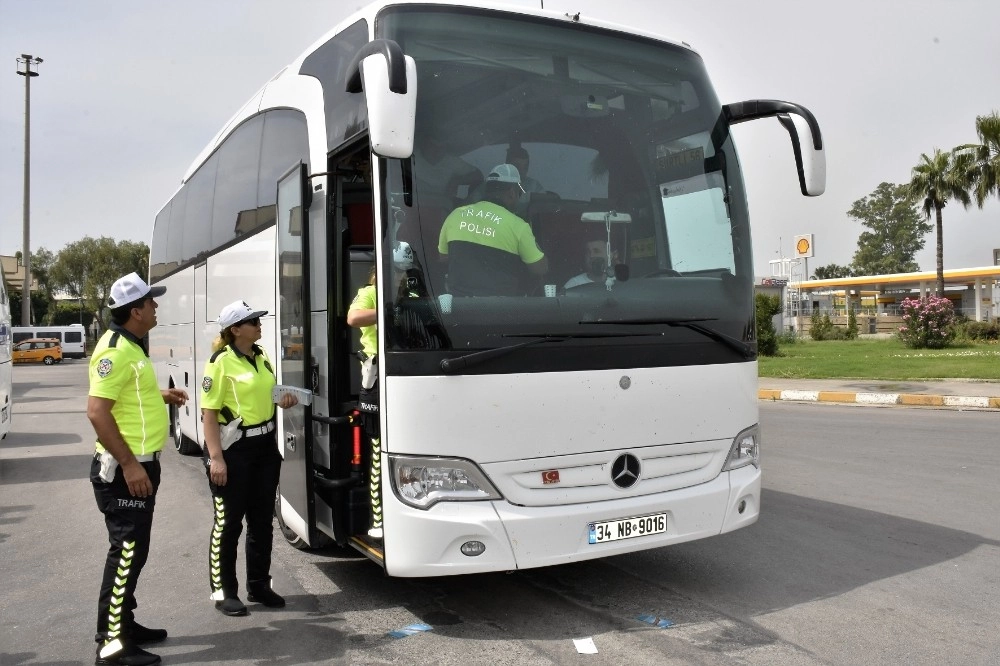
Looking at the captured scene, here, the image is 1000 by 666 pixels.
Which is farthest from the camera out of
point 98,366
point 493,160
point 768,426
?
point 768,426

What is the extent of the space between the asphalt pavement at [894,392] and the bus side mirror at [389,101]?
13.8 meters

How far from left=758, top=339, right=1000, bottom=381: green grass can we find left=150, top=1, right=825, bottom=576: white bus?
15.4 metres

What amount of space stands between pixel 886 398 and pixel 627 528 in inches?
521

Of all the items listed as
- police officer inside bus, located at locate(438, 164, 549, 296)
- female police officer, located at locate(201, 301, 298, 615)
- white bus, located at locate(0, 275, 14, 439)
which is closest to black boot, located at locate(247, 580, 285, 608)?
female police officer, located at locate(201, 301, 298, 615)

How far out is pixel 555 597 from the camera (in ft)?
17.3

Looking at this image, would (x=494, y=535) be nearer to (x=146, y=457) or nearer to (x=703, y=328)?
(x=703, y=328)

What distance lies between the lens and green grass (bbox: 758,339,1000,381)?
1953 centimetres

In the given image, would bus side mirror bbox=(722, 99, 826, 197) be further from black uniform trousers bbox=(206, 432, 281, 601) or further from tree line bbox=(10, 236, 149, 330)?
tree line bbox=(10, 236, 149, 330)

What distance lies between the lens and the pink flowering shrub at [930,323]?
27.5 meters

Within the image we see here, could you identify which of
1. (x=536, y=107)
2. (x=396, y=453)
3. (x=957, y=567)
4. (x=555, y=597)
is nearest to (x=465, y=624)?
(x=555, y=597)

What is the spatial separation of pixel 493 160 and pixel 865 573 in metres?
3.47

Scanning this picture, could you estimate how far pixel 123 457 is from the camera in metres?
4.33

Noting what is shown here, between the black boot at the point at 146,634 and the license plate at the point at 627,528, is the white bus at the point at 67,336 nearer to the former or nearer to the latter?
the black boot at the point at 146,634

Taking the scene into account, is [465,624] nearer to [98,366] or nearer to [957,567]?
[98,366]
